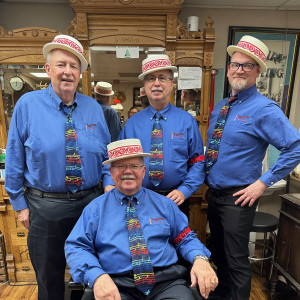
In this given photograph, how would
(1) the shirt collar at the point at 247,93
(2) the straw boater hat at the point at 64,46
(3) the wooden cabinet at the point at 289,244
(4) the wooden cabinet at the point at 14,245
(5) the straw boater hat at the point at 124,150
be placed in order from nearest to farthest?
(5) the straw boater hat at the point at 124,150, (2) the straw boater hat at the point at 64,46, (1) the shirt collar at the point at 247,93, (3) the wooden cabinet at the point at 289,244, (4) the wooden cabinet at the point at 14,245

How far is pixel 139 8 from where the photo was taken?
88.3 inches

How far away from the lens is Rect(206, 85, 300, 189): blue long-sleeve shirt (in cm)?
154

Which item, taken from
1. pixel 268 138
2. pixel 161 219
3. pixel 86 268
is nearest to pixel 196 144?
pixel 268 138

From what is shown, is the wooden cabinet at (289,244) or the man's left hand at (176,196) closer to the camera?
the man's left hand at (176,196)

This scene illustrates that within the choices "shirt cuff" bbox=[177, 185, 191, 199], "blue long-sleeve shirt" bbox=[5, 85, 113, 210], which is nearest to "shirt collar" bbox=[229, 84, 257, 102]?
"shirt cuff" bbox=[177, 185, 191, 199]

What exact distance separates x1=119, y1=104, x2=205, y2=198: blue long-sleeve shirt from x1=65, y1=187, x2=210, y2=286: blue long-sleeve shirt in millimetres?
303

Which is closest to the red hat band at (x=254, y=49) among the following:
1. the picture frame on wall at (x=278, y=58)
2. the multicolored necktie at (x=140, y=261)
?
the picture frame on wall at (x=278, y=58)

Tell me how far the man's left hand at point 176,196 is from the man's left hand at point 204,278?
50 centimetres

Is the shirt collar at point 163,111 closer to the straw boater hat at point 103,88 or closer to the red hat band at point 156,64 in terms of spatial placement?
the red hat band at point 156,64

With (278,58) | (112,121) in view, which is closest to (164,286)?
(112,121)

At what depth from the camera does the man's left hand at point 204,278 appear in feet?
4.04

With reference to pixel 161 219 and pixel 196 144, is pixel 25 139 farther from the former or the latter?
pixel 196 144

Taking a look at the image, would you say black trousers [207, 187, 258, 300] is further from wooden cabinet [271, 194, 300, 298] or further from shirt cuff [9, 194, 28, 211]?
shirt cuff [9, 194, 28, 211]

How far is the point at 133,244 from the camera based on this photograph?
1.35m
